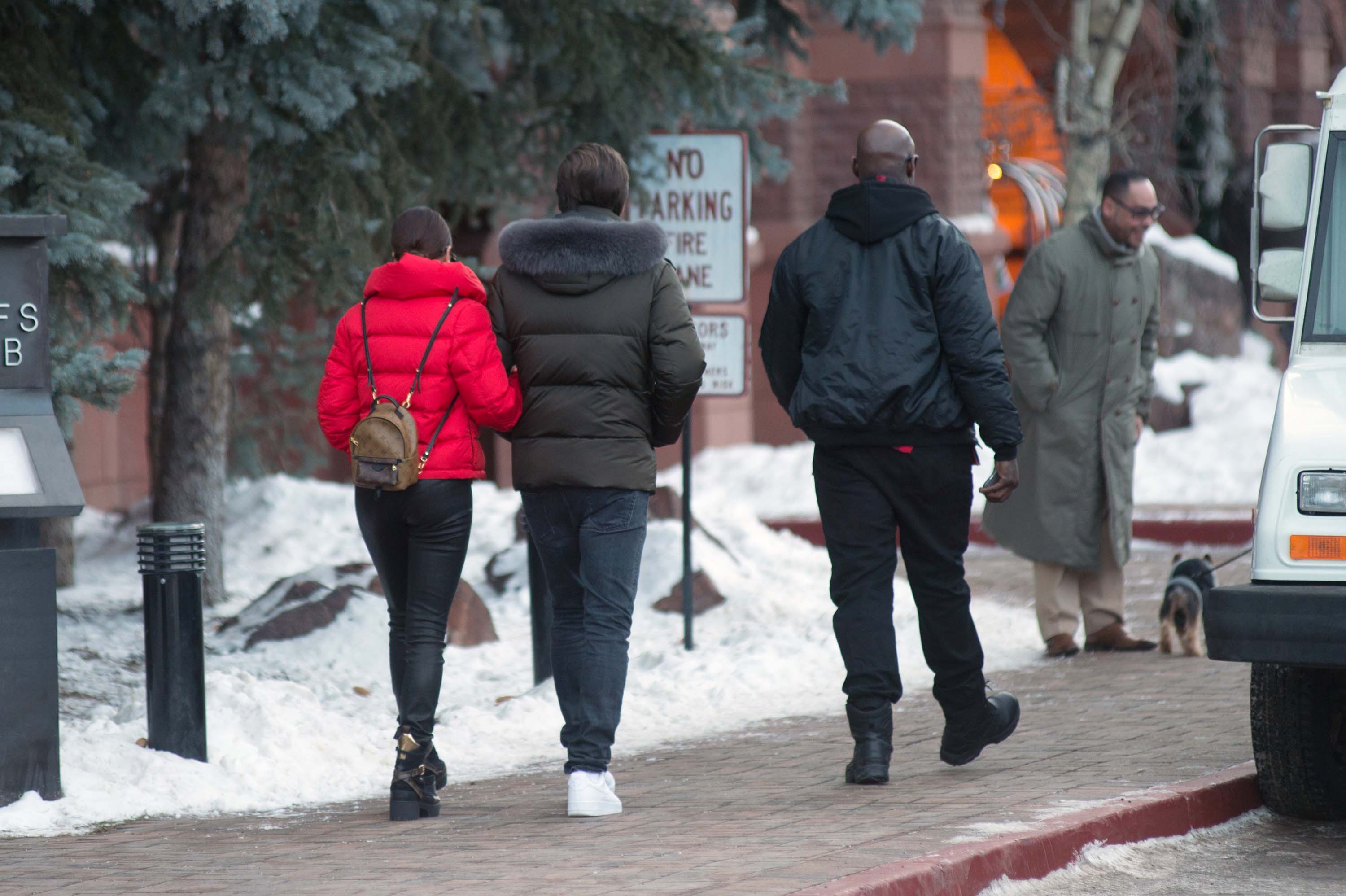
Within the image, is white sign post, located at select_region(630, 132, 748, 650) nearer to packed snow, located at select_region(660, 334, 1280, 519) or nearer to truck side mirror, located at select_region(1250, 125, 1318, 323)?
truck side mirror, located at select_region(1250, 125, 1318, 323)

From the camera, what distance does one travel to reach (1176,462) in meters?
18.5

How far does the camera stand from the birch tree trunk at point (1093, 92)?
17.9m

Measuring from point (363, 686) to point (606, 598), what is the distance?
3.25m

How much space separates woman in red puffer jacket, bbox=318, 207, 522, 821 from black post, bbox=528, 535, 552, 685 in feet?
7.51

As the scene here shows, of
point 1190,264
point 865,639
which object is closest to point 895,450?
point 865,639

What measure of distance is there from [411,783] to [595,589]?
2.67 ft

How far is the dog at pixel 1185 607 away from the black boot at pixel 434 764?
13.5 feet

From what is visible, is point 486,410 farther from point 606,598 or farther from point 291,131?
point 291,131

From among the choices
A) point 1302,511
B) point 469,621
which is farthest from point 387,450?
point 469,621

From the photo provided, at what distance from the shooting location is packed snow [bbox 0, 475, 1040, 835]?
621 centimetres

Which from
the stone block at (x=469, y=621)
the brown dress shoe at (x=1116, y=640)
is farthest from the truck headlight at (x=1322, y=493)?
the stone block at (x=469, y=621)

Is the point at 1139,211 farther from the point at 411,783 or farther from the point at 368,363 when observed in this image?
the point at 411,783

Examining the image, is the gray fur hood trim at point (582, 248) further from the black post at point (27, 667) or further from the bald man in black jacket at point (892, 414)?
the black post at point (27, 667)

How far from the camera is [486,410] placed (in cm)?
557
